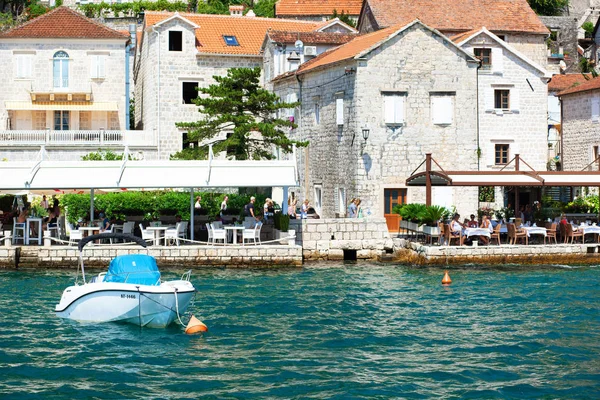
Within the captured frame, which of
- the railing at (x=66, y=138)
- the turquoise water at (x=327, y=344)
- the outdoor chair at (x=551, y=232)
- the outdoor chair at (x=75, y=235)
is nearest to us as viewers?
the turquoise water at (x=327, y=344)

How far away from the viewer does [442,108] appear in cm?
3753

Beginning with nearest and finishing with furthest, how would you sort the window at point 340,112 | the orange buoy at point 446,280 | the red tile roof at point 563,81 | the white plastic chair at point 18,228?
the orange buoy at point 446,280, the white plastic chair at point 18,228, the window at point 340,112, the red tile roof at point 563,81

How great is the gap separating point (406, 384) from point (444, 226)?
49.0 ft

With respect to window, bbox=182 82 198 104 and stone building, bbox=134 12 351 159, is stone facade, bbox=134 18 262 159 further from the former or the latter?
window, bbox=182 82 198 104

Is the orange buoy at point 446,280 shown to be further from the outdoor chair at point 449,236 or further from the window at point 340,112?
the window at point 340,112

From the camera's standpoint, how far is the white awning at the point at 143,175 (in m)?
30.0

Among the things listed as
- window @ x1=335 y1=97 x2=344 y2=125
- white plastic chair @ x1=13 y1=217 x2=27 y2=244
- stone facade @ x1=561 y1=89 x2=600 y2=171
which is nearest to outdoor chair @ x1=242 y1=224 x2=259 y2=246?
white plastic chair @ x1=13 y1=217 x2=27 y2=244

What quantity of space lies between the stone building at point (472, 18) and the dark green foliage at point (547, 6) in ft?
79.2

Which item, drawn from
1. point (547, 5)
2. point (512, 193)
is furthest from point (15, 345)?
point (547, 5)

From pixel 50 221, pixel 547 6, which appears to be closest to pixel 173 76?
pixel 50 221

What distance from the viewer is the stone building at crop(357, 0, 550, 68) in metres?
46.2

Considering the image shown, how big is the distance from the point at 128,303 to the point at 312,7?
4900 cm

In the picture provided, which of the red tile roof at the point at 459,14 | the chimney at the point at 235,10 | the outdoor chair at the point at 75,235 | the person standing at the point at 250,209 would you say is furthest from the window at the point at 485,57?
the chimney at the point at 235,10

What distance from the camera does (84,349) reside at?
62.0 ft
